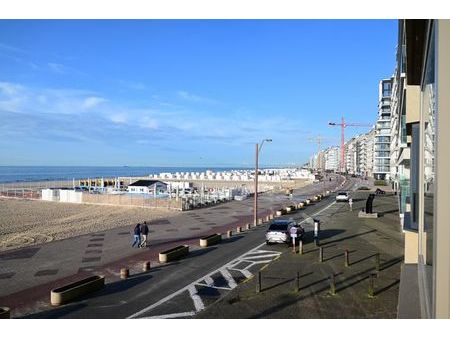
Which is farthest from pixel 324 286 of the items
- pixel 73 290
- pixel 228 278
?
pixel 73 290

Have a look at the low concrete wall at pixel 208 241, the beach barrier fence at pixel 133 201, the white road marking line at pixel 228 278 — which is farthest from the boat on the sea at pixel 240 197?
the white road marking line at pixel 228 278

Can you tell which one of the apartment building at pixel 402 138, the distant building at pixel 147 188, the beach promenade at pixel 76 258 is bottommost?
the beach promenade at pixel 76 258

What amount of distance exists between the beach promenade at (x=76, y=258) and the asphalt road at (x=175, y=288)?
4.75 feet

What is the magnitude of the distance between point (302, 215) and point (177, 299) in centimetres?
→ 2890

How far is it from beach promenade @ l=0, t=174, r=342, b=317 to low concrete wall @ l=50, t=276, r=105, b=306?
1.75 ft

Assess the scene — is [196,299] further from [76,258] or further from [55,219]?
[55,219]

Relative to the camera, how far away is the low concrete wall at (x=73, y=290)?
1488 cm

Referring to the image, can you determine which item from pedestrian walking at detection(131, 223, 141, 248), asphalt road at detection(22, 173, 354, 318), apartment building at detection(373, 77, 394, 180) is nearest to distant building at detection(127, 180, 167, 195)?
pedestrian walking at detection(131, 223, 141, 248)

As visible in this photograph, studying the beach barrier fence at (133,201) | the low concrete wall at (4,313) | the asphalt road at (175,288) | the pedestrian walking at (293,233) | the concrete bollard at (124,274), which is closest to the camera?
the low concrete wall at (4,313)

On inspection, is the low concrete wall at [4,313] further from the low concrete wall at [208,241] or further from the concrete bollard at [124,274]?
the low concrete wall at [208,241]

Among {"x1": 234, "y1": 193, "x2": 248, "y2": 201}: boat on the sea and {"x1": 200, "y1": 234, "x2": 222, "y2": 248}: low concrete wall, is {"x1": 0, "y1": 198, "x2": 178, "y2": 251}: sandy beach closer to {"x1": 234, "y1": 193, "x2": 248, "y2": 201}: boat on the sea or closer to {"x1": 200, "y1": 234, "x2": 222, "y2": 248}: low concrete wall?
{"x1": 200, "y1": 234, "x2": 222, "y2": 248}: low concrete wall

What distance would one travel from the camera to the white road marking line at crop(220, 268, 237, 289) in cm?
1725

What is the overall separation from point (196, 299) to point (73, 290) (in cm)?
436

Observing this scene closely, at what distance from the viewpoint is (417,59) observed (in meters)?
10.5
